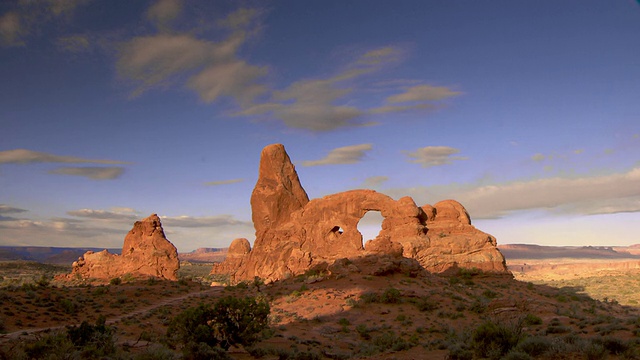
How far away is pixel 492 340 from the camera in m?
11.7

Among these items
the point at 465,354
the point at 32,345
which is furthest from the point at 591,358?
the point at 32,345

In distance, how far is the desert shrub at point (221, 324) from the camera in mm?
13344

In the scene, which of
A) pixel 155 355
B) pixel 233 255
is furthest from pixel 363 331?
pixel 233 255

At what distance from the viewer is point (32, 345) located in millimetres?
10656

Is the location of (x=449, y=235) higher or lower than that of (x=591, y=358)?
higher

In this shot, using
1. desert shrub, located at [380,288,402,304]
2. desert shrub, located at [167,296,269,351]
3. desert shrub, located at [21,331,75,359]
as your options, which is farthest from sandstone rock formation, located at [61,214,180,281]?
desert shrub, located at [21,331,75,359]

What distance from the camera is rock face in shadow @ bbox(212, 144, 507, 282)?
40.6 metres

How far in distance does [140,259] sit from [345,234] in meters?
23.7

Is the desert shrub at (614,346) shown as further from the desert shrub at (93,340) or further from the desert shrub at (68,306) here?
the desert shrub at (68,306)

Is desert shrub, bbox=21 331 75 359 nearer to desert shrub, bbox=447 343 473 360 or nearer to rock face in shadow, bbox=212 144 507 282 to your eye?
desert shrub, bbox=447 343 473 360

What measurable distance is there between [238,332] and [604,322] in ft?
47.3

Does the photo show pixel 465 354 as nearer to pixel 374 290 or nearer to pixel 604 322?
pixel 604 322

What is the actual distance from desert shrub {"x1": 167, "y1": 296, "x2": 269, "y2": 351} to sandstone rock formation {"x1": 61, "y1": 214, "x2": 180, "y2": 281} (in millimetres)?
31010

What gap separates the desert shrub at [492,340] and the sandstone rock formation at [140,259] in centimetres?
3717
